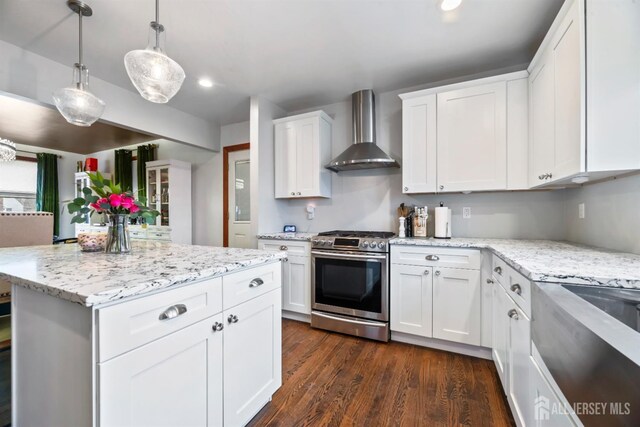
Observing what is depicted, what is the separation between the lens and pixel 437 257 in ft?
7.27

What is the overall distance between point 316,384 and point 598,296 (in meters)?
1.61

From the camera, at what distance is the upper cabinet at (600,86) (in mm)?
1269

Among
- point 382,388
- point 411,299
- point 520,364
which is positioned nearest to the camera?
point 520,364

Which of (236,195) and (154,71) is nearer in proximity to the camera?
(154,71)

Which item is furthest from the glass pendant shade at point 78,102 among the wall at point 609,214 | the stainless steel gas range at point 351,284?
the wall at point 609,214

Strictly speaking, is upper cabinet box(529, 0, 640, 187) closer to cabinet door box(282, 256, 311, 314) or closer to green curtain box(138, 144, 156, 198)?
cabinet door box(282, 256, 311, 314)

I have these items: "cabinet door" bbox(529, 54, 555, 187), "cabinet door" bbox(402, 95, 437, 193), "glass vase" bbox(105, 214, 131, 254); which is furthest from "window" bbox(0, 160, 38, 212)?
"cabinet door" bbox(529, 54, 555, 187)

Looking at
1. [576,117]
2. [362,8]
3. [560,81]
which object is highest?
[362,8]

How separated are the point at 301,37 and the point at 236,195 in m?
2.64

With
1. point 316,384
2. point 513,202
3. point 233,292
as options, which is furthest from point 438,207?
point 233,292

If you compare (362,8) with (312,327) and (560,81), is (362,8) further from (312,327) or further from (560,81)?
(312,327)

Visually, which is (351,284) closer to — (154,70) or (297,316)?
(297,316)

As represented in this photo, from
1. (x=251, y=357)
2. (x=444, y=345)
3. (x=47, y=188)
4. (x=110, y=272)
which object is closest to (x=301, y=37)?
(x=110, y=272)

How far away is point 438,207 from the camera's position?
104 inches
